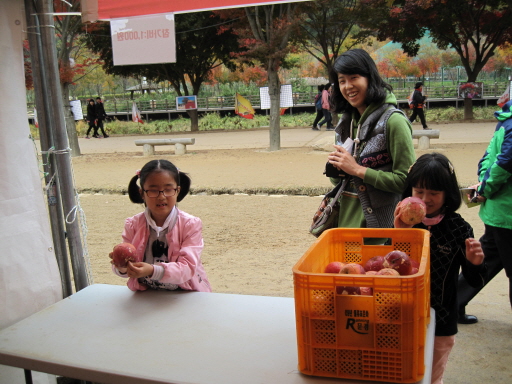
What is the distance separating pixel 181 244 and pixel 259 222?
442 cm

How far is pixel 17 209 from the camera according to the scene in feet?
8.41

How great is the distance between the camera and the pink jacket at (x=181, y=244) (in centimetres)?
241

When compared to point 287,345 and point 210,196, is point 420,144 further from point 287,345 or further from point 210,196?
point 287,345


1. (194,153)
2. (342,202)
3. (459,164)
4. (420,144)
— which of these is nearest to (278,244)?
(342,202)

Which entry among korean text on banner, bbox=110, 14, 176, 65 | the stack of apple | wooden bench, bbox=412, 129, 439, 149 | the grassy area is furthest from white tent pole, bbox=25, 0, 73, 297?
the grassy area

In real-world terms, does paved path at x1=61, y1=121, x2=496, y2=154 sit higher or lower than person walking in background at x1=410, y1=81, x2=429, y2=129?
lower

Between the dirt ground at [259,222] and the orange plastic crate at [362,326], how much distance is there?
1.84 m

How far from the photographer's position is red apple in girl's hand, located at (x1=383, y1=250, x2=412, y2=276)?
1.67m

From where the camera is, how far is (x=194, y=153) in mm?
14016

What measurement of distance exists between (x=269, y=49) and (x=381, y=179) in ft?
39.3

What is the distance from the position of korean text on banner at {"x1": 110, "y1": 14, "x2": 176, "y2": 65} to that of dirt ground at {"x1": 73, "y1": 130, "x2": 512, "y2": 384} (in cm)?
233

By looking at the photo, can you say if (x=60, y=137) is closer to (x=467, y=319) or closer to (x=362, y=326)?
(x=362, y=326)

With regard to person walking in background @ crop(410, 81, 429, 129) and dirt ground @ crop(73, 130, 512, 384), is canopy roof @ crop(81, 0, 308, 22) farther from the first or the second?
person walking in background @ crop(410, 81, 429, 129)

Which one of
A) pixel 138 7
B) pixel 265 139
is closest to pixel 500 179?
pixel 138 7
